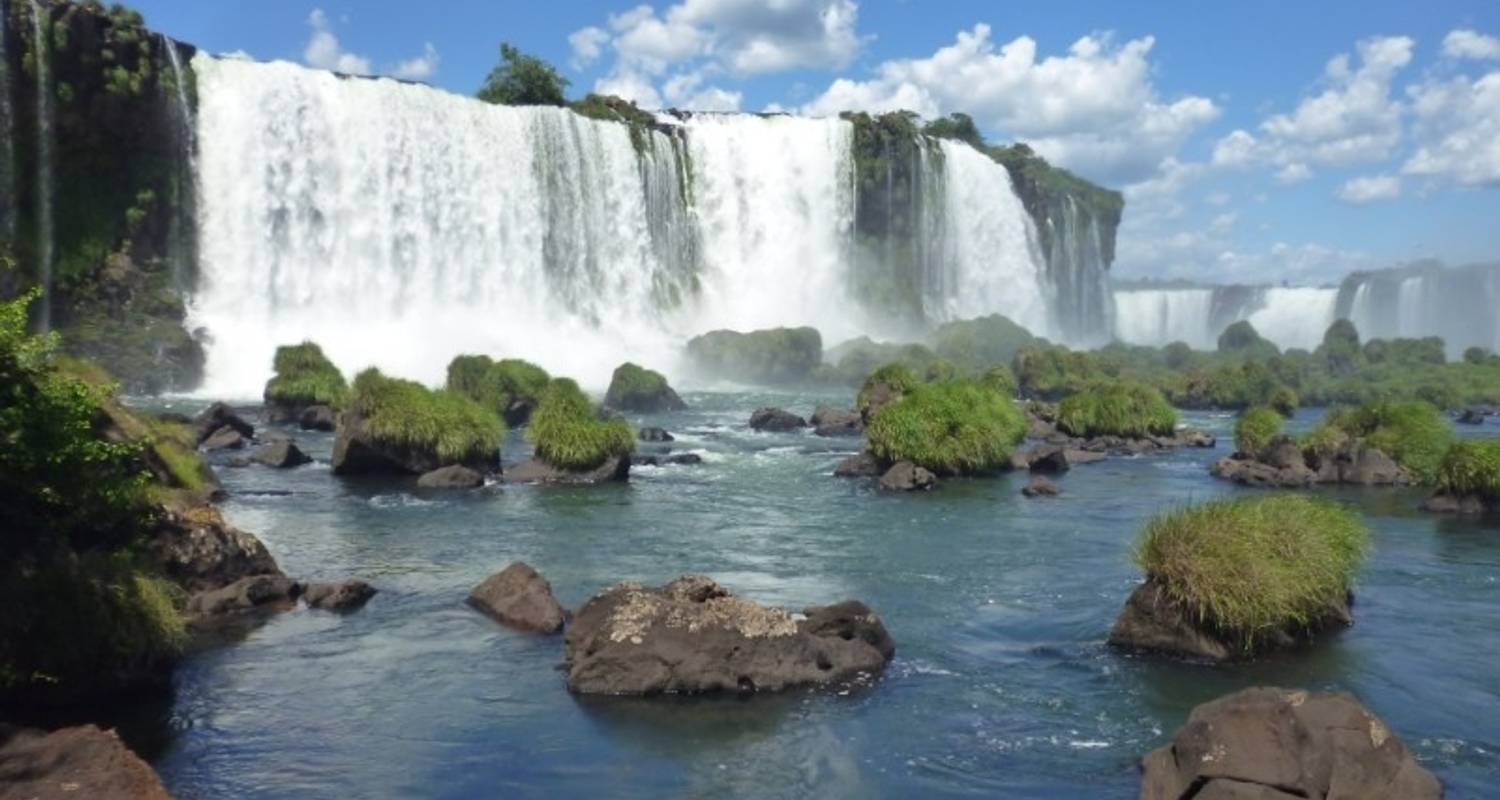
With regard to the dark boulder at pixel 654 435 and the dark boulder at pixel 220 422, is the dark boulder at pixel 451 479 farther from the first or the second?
the dark boulder at pixel 654 435

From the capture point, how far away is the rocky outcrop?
91.7 ft

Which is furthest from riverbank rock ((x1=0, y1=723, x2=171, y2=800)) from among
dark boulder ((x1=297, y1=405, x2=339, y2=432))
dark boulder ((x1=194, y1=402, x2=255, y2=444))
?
dark boulder ((x1=297, y1=405, x2=339, y2=432))

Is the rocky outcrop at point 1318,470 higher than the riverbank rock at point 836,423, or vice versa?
the riverbank rock at point 836,423

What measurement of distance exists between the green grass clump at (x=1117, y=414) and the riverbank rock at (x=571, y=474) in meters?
16.1

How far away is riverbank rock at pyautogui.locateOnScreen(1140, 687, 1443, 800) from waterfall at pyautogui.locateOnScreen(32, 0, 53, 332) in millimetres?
45967

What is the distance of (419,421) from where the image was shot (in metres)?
26.7

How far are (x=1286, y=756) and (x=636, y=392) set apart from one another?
119 ft

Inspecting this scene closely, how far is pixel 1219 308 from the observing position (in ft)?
356

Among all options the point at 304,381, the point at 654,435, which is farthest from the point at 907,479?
the point at 304,381

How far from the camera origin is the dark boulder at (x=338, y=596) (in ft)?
50.3

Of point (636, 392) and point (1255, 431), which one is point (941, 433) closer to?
point (1255, 431)

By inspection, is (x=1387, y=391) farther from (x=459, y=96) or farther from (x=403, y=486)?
(x=403, y=486)

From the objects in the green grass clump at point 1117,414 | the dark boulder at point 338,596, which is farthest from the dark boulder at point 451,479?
the green grass clump at point 1117,414

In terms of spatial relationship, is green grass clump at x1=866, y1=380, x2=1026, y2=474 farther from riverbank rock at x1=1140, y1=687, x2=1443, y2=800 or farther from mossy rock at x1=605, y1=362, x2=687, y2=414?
riverbank rock at x1=1140, y1=687, x2=1443, y2=800
